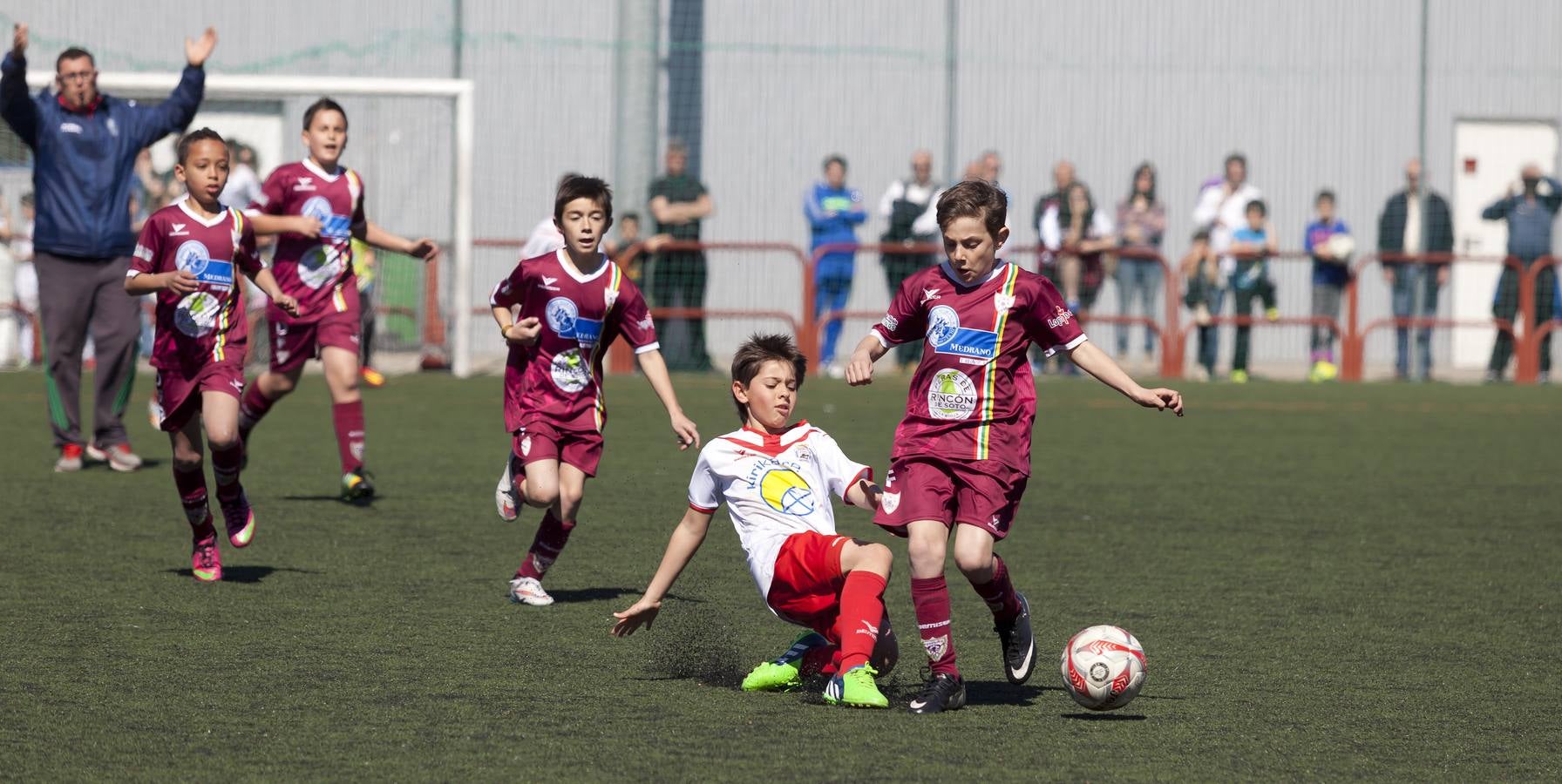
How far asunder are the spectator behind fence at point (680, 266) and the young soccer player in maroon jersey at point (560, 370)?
40.0ft

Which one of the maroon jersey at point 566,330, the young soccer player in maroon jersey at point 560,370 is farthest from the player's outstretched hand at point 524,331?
the maroon jersey at point 566,330

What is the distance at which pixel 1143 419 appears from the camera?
1509 cm

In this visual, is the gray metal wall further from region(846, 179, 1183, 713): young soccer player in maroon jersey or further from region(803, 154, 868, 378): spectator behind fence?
region(846, 179, 1183, 713): young soccer player in maroon jersey

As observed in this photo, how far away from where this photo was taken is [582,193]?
668cm

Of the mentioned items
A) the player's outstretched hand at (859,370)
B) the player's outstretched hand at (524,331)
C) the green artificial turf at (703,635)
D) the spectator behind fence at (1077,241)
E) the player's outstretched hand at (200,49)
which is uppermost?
the player's outstretched hand at (200,49)

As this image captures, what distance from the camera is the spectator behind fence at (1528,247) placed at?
67.6 feet

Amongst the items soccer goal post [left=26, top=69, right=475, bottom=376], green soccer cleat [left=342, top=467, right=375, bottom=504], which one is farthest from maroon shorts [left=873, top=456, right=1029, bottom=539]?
soccer goal post [left=26, top=69, right=475, bottom=376]

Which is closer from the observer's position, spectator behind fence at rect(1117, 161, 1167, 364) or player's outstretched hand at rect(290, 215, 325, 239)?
player's outstretched hand at rect(290, 215, 325, 239)

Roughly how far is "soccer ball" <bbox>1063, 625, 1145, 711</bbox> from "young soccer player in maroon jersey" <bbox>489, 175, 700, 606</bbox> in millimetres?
2056

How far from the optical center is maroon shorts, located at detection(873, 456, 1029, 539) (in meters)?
5.35

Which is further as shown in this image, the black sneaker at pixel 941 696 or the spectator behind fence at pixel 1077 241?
the spectator behind fence at pixel 1077 241

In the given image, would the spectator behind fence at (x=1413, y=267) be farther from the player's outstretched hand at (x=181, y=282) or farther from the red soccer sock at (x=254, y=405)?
the player's outstretched hand at (x=181, y=282)

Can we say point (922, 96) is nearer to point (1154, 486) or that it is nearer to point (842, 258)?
point (842, 258)

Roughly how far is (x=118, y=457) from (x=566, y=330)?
4519 mm
